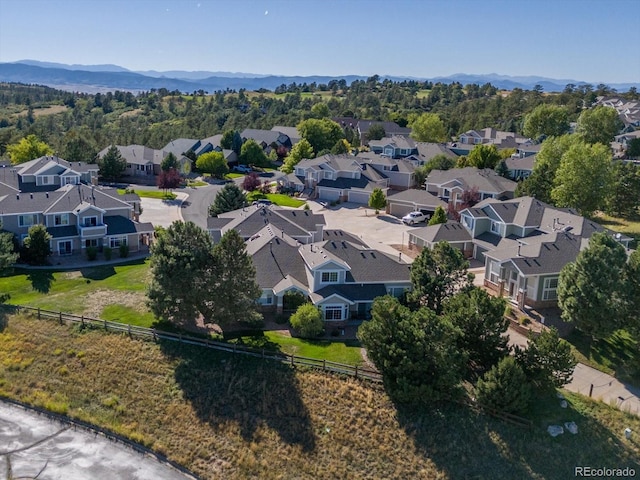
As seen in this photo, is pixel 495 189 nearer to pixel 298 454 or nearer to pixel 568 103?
pixel 298 454

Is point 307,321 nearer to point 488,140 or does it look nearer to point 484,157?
point 484,157

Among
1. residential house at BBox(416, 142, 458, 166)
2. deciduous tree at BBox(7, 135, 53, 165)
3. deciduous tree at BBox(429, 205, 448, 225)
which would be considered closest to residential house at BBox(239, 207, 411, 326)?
deciduous tree at BBox(429, 205, 448, 225)

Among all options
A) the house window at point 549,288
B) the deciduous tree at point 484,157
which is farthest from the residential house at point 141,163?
the house window at point 549,288

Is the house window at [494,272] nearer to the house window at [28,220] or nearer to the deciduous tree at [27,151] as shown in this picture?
the house window at [28,220]

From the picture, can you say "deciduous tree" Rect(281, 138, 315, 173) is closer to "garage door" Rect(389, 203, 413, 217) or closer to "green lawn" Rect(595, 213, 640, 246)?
"garage door" Rect(389, 203, 413, 217)

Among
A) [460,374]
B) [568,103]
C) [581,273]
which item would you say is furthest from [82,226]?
[568,103]

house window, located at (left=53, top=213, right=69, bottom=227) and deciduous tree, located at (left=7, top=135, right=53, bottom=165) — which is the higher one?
deciduous tree, located at (left=7, top=135, right=53, bottom=165)
